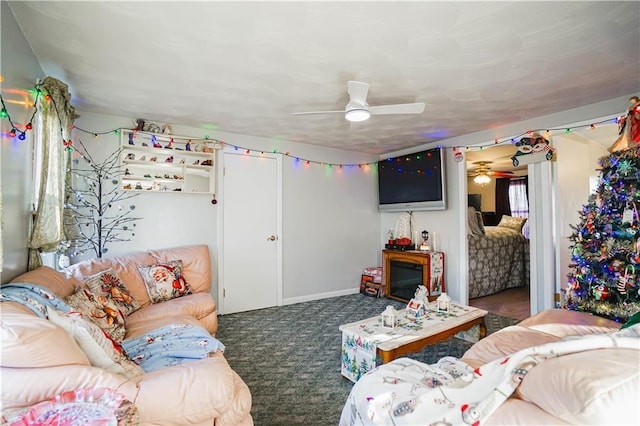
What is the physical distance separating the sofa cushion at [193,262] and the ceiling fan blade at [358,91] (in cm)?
231

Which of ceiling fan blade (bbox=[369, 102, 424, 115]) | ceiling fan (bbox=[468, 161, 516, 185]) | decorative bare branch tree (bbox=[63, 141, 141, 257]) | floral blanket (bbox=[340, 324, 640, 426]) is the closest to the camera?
floral blanket (bbox=[340, 324, 640, 426])

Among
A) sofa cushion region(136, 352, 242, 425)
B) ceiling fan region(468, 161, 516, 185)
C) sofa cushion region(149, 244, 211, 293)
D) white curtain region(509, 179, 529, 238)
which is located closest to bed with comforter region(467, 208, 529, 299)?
ceiling fan region(468, 161, 516, 185)

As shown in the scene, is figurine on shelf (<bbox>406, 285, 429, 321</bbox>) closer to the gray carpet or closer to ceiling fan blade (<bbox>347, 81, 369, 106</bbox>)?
the gray carpet

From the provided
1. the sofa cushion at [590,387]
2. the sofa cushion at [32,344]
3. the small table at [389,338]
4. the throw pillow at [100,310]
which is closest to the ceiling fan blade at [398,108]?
the small table at [389,338]

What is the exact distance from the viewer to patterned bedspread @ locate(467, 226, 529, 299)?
15.2 feet

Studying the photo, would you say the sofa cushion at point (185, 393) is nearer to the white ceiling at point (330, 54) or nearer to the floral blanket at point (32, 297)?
the floral blanket at point (32, 297)

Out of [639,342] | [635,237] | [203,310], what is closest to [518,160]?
[635,237]

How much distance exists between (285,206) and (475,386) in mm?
3620

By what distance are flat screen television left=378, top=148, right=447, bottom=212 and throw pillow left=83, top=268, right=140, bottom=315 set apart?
3657 mm

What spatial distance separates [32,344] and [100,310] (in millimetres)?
1127

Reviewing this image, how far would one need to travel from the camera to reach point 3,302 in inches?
51.4

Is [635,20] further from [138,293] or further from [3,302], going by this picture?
[138,293]

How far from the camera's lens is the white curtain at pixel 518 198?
25.1 feet

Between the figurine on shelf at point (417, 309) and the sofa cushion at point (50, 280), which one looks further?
the figurine on shelf at point (417, 309)
